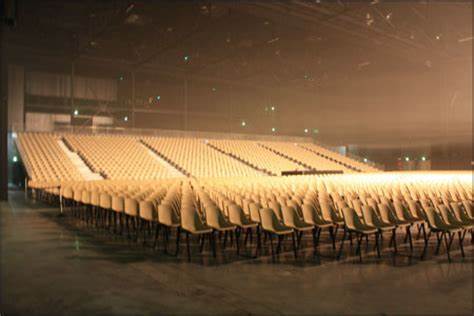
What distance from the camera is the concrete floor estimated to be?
373 cm

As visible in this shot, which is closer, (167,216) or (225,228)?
(225,228)

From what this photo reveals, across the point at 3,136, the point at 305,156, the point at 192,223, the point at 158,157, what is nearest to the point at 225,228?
the point at 192,223

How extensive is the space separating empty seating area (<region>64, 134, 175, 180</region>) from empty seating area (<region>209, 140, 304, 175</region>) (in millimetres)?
5293

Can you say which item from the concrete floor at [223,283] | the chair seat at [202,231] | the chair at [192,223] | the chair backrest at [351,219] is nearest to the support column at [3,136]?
the concrete floor at [223,283]

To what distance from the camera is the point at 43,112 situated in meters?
24.8

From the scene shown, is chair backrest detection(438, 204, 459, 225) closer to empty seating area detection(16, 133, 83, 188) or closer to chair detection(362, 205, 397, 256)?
chair detection(362, 205, 397, 256)

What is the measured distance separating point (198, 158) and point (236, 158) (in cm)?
256

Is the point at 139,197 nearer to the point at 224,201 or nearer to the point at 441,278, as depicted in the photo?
the point at 224,201

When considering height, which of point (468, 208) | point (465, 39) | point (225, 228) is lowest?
point (225, 228)

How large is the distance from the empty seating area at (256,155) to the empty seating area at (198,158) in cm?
82

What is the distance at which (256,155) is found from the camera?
2416 centimetres

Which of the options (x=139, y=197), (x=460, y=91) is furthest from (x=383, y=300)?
(x=460, y=91)

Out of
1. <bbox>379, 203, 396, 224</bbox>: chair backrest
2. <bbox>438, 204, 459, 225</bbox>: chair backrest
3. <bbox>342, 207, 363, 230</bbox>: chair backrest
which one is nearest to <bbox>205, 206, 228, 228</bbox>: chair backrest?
<bbox>342, 207, 363, 230</bbox>: chair backrest

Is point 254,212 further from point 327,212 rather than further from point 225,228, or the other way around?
point 327,212
